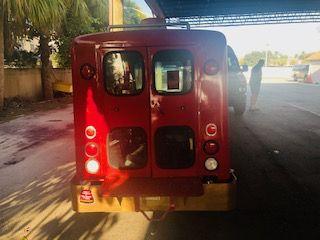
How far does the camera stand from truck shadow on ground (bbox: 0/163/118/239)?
4578 mm

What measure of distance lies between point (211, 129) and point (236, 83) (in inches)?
372

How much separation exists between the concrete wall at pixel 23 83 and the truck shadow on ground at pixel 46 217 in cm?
1202

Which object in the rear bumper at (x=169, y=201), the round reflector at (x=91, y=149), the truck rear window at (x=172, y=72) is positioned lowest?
the rear bumper at (x=169, y=201)

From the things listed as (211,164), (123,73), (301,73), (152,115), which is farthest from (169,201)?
(301,73)

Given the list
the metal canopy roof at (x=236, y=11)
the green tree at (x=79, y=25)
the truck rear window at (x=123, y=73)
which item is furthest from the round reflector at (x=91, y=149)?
the green tree at (x=79, y=25)

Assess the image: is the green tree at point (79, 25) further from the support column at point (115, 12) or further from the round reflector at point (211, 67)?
the round reflector at point (211, 67)

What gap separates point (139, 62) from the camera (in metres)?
4.56

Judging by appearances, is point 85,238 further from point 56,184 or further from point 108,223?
point 56,184

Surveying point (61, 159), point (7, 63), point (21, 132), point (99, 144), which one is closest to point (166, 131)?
point (99, 144)

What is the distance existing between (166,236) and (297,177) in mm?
3199

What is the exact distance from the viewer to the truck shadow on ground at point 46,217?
180 inches

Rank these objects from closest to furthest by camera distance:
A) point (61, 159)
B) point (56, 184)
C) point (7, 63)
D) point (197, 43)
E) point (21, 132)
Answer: point (197, 43)
point (56, 184)
point (61, 159)
point (21, 132)
point (7, 63)

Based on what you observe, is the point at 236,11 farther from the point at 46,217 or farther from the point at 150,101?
the point at 46,217

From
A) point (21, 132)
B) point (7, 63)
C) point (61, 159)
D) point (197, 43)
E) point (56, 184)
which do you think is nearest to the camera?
point (197, 43)
